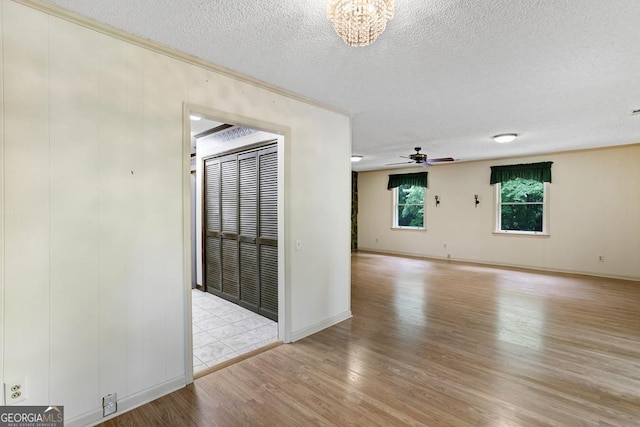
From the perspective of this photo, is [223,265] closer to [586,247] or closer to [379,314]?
[379,314]

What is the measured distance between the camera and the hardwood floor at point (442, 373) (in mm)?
2012

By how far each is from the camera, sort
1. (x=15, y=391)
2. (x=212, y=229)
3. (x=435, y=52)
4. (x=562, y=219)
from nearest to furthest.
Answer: (x=15, y=391), (x=435, y=52), (x=212, y=229), (x=562, y=219)

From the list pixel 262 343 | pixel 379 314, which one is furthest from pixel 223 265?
pixel 379 314

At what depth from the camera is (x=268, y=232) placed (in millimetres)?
3730

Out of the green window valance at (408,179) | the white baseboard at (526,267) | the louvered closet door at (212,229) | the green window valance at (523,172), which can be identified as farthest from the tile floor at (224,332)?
the green window valance at (523,172)

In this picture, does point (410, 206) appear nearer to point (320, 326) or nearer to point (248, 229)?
point (248, 229)

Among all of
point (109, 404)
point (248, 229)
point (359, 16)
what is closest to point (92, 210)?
point (109, 404)

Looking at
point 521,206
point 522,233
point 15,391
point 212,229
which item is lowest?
point 15,391

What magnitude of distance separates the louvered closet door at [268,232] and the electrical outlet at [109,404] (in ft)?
6.19

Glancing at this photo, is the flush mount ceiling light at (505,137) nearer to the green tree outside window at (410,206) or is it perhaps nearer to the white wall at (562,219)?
the white wall at (562,219)

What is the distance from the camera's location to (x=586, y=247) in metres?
6.11

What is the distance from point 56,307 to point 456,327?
3615 mm

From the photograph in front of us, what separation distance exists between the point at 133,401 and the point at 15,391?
2.10 ft

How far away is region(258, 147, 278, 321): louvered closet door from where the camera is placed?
3.64m
